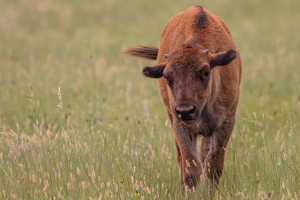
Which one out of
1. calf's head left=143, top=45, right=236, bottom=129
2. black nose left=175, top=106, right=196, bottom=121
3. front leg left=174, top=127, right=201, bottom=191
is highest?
calf's head left=143, top=45, right=236, bottom=129

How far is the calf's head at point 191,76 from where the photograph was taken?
12.7ft

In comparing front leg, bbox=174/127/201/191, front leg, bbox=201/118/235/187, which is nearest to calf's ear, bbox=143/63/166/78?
front leg, bbox=174/127/201/191

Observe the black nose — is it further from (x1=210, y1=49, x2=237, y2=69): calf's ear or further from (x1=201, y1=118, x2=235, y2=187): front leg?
(x1=201, y1=118, x2=235, y2=187): front leg

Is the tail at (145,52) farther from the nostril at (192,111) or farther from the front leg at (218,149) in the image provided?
the nostril at (192,111)

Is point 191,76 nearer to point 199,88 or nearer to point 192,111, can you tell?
point 199,88

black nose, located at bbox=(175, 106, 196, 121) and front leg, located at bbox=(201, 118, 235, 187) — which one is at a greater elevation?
black nose, located at bbox=(175, 106, 196, 121)

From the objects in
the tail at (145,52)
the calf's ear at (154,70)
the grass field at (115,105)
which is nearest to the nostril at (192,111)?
the grass field at (115,105)

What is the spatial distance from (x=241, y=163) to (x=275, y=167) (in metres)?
0.52

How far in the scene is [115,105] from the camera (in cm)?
821

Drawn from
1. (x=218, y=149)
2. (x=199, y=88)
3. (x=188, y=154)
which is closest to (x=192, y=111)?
(x=199, y=88)

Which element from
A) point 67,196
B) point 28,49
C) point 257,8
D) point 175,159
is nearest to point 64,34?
point 28,49

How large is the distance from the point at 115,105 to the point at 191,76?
429 cm

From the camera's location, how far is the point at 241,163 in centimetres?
469

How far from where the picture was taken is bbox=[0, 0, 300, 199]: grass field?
13.3ft
